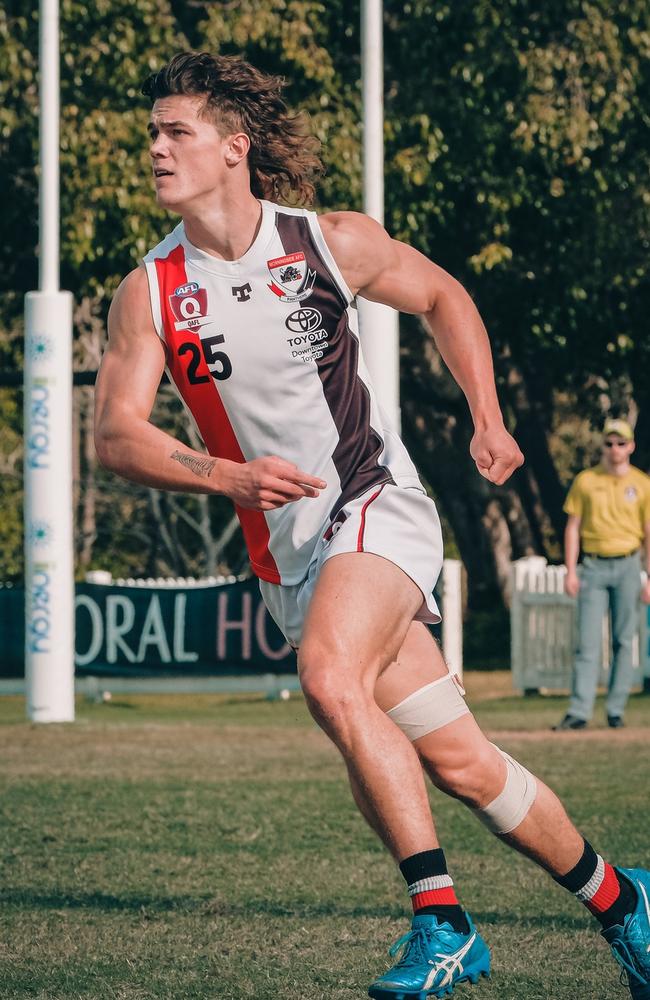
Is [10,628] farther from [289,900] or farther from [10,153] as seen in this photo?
[289,900]

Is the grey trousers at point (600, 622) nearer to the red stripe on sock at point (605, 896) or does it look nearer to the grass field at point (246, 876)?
the grass field at point (246, 876)

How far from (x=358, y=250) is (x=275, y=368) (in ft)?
1.42

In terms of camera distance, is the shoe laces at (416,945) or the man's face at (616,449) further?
the man's face at (616,449)

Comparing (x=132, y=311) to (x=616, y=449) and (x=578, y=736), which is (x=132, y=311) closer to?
(x=578, y=736)

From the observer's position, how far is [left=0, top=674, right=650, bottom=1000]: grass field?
4.90m

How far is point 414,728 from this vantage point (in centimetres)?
457

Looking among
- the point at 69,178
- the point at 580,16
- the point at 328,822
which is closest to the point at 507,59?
the point at 580,16

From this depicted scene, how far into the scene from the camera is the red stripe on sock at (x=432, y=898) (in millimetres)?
4137

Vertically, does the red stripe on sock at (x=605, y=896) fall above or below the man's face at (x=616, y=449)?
below

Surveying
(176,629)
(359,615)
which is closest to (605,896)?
(359,615)

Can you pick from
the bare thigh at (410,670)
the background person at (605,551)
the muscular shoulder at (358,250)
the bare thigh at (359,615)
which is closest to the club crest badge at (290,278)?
the muscular shoulder at (358,250)

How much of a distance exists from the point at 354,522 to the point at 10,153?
15.9 metres

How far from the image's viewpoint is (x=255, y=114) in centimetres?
491

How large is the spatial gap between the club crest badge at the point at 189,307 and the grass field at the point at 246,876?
5.85 feet
